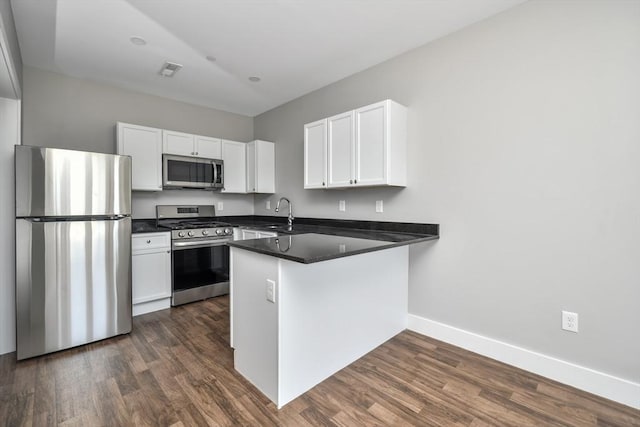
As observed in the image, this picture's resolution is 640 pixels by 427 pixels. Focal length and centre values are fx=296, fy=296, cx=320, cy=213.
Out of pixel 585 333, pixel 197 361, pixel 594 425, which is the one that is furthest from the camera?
pixel 197 361

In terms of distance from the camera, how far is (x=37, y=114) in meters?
3.07

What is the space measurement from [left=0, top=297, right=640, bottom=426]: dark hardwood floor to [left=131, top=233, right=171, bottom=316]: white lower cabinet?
744 millimetres

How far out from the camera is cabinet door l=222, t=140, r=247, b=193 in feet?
13.8

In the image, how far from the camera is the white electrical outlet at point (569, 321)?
6.32 feet

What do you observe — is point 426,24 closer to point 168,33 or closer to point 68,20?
point 168,33

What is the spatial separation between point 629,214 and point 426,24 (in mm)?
1884

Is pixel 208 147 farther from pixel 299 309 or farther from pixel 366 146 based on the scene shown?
pixel 299 309

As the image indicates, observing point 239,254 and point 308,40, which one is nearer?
point 239,254

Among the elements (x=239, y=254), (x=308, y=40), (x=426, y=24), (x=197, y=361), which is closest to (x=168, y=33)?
(x=308, y=40)

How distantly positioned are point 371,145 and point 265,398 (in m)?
2.09

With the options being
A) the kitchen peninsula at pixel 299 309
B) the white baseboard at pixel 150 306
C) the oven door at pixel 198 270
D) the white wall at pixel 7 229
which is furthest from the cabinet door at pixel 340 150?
the white wall at pixel 7 229

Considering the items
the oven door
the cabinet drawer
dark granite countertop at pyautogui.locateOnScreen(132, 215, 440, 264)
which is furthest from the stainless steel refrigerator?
the oven door

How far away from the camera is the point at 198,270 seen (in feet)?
11.7

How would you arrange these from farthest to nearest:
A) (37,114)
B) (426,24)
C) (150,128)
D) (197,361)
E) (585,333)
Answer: (150,128) < (37,114) < (426,24) < (197,361) < (585,333)
